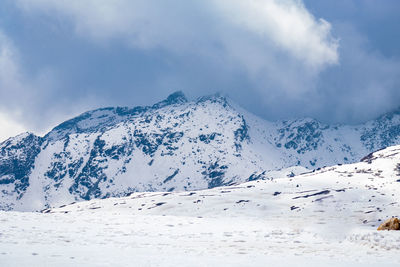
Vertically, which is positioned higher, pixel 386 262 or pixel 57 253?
pixel 57 253

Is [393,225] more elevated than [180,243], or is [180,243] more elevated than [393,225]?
[180,243]

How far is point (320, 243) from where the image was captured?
33875mm

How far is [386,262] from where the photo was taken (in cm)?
2684

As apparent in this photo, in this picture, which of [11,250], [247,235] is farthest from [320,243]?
[11,250]

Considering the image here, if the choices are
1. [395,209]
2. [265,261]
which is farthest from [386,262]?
[395,209]

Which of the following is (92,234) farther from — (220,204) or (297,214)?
(220,204)

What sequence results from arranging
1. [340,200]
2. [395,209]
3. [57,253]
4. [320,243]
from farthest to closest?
1. [340,200]
2. [395,209]
3. [320,243]
4. [57,253]

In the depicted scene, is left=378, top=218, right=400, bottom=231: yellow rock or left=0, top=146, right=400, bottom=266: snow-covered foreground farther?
left=378, top=218, right=400, bottom=231: yellow rock

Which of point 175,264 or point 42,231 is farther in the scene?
point 42,231

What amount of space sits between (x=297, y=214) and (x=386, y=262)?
413 feet

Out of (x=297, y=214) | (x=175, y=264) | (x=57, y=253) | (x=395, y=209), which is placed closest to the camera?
(x=175, y=264)

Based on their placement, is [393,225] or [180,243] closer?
[180,243]

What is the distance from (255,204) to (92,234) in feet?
461

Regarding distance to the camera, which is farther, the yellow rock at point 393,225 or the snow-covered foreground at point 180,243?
the yellow rock at point 393,225
